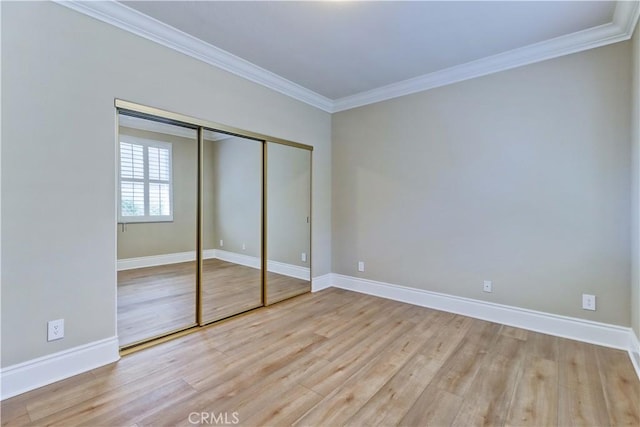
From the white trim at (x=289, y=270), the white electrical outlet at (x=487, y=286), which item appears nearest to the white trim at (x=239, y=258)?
the white trim at (x=289, y=270)

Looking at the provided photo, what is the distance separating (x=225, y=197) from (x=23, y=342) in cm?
185

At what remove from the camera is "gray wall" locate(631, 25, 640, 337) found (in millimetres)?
2102

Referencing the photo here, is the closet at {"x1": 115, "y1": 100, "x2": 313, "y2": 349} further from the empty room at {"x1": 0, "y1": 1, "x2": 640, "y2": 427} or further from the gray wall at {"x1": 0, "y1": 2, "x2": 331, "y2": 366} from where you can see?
the gray wall at {"x1": 0, "y1": 2, "x2": 331, "y2": 366}

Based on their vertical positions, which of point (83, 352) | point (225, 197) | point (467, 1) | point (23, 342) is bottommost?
point (83, 352)

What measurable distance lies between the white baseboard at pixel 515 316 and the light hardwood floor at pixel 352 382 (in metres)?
0.11

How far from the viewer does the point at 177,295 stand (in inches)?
114

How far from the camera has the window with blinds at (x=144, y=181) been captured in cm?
246

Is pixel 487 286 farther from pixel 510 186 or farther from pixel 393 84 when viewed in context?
pixel 393 84

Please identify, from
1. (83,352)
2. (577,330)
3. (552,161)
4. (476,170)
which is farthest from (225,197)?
(577,330)

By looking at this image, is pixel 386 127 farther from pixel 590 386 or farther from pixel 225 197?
pixel 590 386

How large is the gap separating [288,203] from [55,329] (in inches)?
94.9

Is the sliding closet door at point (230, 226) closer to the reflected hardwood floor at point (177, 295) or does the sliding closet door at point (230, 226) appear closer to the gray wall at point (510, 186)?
the reflected hardwood floor at point (177, 295)

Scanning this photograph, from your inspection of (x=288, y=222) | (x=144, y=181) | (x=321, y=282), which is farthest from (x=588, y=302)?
(x=144, y=181)

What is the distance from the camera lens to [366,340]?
→ 2549 mm
